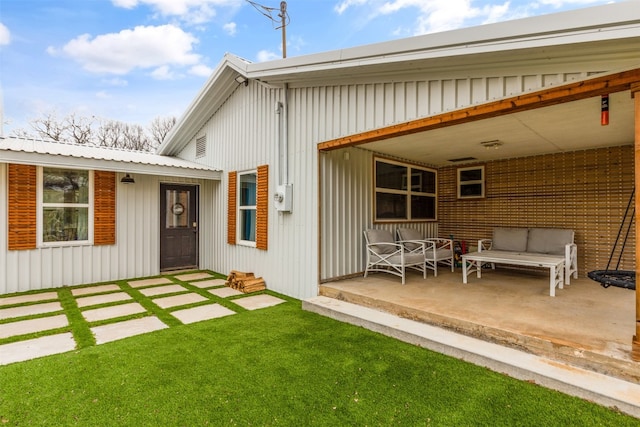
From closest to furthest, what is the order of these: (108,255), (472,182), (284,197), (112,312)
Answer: (112,312) < (284,197) < (108,255) < (472,182)

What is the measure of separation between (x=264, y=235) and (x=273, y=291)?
0.96m

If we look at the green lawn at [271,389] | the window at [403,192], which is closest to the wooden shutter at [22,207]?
the green lawn at [271,389]

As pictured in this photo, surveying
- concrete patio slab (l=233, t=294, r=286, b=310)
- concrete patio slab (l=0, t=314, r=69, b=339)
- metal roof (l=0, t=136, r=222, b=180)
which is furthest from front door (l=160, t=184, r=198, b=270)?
concrete patio slab (l=0, t=314, r=69, b=339)

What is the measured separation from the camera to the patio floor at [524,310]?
2586 millimetres

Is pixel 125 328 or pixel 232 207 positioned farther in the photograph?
pixel 232 207

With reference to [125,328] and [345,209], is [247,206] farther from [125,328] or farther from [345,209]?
[125,328]

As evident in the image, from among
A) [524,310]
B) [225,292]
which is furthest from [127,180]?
[524,310]

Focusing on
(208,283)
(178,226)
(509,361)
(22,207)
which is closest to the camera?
(509,361)

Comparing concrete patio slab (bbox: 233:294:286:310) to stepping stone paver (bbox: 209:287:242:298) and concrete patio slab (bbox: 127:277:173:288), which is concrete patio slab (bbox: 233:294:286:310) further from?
concrete patio slab (bbox: 127:277:173:288)

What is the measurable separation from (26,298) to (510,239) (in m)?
8.08

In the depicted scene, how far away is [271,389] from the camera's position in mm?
2436

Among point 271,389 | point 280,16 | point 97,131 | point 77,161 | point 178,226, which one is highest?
point 280,16

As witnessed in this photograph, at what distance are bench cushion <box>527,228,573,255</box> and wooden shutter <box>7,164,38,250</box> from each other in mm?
8501

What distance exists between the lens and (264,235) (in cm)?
566
